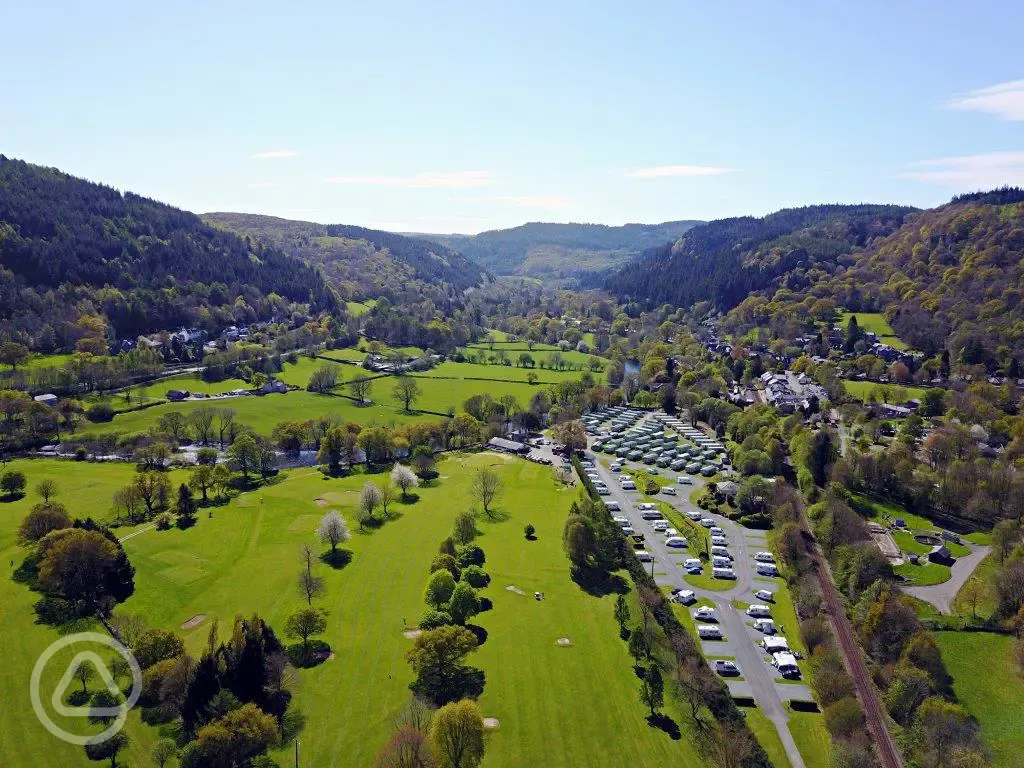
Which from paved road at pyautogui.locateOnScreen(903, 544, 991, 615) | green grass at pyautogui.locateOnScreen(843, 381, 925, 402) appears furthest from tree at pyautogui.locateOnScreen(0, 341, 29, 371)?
green grass at pyautogui.locateOnScreen(843, 381, 925, 402)

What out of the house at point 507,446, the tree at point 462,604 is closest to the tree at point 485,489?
the house at point 507,446

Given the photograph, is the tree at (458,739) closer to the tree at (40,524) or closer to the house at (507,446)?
the tree at (40,524)

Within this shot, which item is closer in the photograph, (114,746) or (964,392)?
(114,746)

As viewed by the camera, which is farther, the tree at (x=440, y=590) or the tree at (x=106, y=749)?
the tree at (x=440, y=590)

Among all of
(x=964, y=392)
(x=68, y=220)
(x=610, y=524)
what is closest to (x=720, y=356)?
(x=964, y=392)

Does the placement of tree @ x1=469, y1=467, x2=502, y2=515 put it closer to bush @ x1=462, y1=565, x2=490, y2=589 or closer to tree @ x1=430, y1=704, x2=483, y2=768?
bush @ x1=462, y1=565, x2=490, y2=589

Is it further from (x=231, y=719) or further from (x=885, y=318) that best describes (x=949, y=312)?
(x=231, y=719)

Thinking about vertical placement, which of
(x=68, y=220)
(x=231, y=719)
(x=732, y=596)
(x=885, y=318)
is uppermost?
(x=68, y=220)
